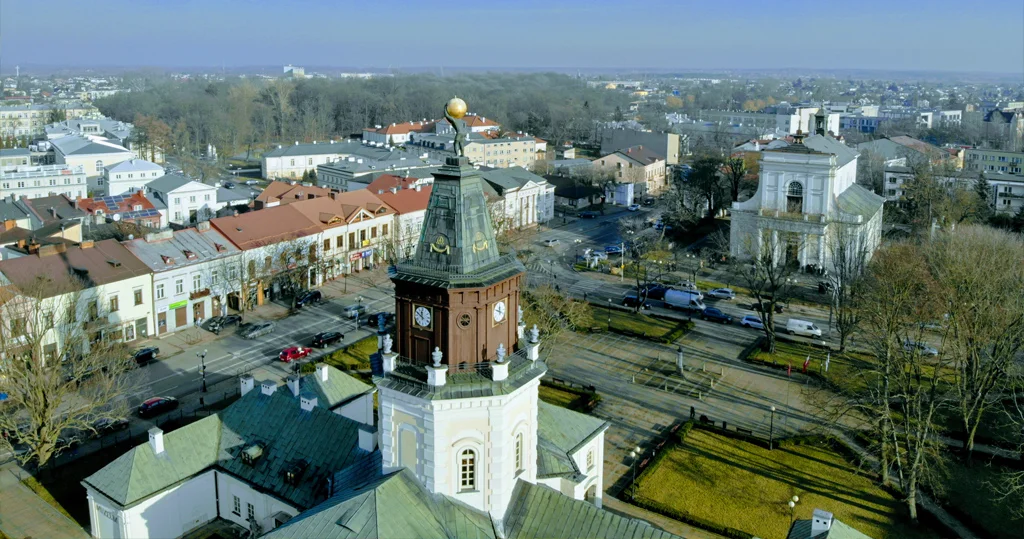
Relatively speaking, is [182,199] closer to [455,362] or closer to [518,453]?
[518,453]

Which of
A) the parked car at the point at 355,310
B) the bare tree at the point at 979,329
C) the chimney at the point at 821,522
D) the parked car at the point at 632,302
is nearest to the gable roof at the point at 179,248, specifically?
the parked car at the point at 355,310

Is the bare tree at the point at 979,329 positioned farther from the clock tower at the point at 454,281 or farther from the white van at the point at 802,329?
the clock tower at the point at 454,281

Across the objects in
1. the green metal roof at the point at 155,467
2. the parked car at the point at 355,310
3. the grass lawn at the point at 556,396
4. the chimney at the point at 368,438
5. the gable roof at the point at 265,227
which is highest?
the gable roof at the point at 265,227

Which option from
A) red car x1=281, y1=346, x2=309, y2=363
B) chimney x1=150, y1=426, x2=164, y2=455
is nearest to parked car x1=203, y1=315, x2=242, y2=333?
red car x1=281, y1=346, x2=309, y2=363

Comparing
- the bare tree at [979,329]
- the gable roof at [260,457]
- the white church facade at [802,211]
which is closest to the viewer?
the gable roof at [260,457]

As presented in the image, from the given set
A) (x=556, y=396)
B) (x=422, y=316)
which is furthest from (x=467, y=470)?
(x=556, y=396)

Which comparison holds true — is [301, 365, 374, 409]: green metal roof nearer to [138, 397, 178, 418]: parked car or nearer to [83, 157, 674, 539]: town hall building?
[83, 157, 674, 539]: town hall building
